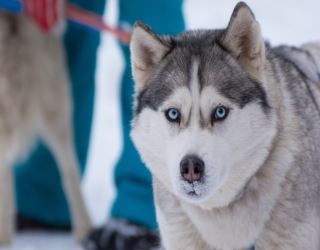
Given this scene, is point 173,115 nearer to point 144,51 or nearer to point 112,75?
point 144,51

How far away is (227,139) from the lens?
209 centimetres

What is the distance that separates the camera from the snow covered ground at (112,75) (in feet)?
13.5

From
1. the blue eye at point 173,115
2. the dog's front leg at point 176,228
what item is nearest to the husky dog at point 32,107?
the dog's front leg at point 176,228

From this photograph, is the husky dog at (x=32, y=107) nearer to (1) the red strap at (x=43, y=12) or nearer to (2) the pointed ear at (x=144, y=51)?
(1) the red strap at (x=43, y=12)

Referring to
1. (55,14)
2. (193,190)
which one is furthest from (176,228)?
(55,14)

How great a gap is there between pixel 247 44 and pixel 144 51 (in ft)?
1.24

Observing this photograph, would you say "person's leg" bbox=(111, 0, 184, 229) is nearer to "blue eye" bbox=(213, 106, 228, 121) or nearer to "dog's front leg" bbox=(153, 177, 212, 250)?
"dog's front leg" bbox=(153, 177, 212, 250)

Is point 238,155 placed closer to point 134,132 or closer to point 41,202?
point 134,132

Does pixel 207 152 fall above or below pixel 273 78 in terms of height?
below

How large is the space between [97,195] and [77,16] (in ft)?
4.49

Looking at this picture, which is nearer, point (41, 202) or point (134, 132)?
point (134, 132)

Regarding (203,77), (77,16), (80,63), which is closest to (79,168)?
(80,63)

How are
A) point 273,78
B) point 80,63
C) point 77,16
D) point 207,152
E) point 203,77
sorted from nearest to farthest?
point 207,152, point 203,77, point 273,78, point 77,16, point 80,63

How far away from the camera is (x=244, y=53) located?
220 centimetres
